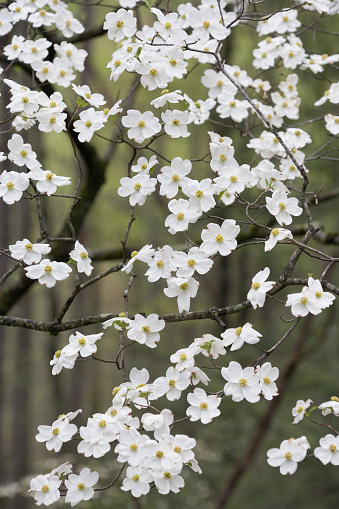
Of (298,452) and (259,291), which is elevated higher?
(259,291)

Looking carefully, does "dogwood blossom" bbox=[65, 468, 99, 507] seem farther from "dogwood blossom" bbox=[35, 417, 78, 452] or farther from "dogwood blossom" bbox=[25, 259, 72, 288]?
"dogwood blossom" bbox=[25, 259, 72, 288]

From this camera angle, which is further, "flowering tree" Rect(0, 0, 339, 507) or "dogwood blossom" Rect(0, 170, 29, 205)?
"dogwood blossom" Rect(0, 170, 29, 205)

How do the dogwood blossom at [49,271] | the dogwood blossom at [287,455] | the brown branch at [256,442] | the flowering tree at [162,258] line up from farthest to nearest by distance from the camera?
the brown branch at [256,442] < the dogwood blossom at [49,271] < the dogwood blossom at [287,455] < the flowering tree at [162,258]

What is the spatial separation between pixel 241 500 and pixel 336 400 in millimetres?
4866

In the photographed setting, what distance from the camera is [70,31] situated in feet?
8.93

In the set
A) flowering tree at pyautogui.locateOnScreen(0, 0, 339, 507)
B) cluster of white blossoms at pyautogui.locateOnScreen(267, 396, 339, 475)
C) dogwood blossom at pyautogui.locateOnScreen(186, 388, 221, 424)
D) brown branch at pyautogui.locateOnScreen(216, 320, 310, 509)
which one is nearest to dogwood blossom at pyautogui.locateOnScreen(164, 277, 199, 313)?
flowering tree at pyautogui.locateOnScreen(0, 0, 339, 507)

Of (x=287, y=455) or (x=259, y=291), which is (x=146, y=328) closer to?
(x=259, y=291)

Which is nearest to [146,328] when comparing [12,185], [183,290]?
[183,290]

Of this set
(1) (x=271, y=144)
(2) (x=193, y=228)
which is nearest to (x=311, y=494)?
(2) (x=193, y=228)

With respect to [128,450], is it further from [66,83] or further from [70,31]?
[70,31]

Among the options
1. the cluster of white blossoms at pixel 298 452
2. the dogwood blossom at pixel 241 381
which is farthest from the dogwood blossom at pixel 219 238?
the cluster of white blossoms at pixel 298 452

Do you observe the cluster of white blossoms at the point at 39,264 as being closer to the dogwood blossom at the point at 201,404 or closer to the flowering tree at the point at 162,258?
the flowering tree at the point at 162,258

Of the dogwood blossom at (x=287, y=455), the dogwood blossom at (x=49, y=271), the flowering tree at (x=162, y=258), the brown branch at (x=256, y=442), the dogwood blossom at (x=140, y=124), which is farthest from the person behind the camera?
the brown branch at (x=256, y=442)

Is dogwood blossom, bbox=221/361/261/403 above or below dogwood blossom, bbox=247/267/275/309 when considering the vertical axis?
below
